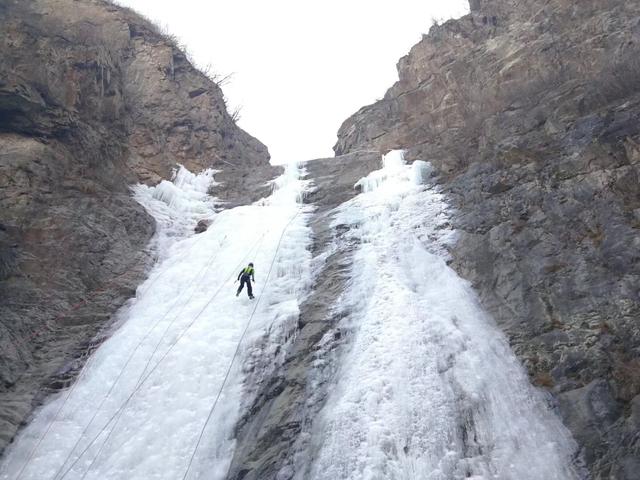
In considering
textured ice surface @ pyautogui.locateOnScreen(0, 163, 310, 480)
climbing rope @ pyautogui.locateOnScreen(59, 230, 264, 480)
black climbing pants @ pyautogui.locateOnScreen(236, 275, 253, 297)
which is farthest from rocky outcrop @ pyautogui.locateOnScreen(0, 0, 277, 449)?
black climbing pants @ pyautogui.locateOnScreen(236, 275, 253, 297)

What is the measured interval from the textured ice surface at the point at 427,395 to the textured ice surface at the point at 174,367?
1.78 m

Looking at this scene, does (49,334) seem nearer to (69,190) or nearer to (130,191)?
(69,190)

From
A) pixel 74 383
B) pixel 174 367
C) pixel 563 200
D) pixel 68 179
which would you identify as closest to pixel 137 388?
pixel 174 367

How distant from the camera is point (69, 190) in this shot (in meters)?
14.0

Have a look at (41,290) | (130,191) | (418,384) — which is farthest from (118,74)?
Result: (418,384)

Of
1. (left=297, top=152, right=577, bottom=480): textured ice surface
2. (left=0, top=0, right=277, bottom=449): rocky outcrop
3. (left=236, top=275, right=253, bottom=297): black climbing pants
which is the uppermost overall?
(left=0, top=0, right=277, bottom=449): rocky outcrop

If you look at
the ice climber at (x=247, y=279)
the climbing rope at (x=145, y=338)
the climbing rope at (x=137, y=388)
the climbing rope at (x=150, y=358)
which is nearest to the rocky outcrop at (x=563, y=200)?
the ice climber at (x=247, y=279)

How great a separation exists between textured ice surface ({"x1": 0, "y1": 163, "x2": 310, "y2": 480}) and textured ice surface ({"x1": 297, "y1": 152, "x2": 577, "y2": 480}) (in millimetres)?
1780

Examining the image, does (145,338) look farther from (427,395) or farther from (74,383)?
(427,395)

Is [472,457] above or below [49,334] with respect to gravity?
below

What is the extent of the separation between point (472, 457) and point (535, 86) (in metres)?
12.5

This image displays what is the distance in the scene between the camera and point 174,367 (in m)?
10.0

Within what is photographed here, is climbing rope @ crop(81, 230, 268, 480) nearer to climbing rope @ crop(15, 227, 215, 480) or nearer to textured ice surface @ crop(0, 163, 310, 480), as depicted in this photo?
textured ice surface @ crop(0, 163, 310, 480)

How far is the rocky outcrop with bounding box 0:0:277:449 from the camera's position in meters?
10.6
